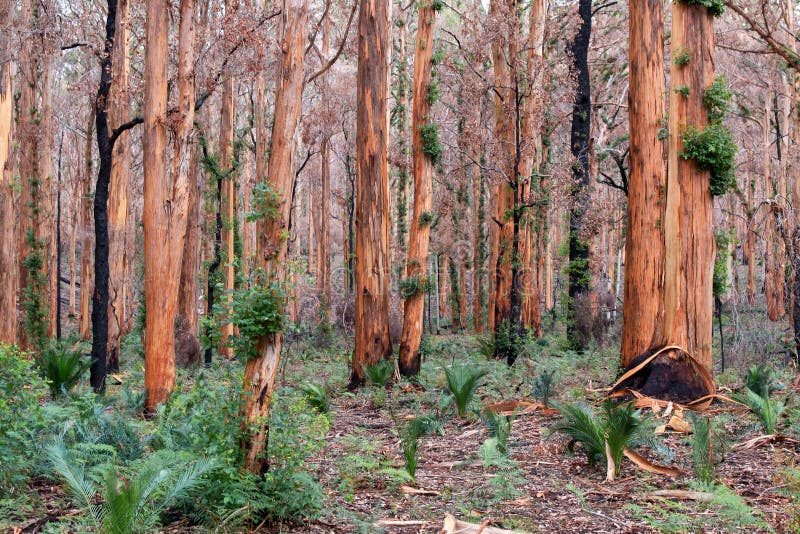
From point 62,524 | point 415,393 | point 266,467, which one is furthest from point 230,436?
point 415,393

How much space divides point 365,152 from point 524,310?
30.8 ft

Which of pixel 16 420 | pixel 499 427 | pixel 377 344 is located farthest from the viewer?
pixel 377 344

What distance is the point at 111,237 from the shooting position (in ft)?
42.9

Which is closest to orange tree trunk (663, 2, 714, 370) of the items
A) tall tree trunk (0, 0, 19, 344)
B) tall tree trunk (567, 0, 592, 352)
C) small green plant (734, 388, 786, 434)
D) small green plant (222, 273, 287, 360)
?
small green plant (734, 388, 786, 434)

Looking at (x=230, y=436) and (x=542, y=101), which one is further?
(x=542, y=101)

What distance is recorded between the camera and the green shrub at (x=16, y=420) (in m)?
4.84

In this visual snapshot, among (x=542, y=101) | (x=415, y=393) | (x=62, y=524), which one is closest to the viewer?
(x=62, y=524)

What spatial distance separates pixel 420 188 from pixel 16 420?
8.90 metres

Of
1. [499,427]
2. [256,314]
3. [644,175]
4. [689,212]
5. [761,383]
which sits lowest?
[499,427]

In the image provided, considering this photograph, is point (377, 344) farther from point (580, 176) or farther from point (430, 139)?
point (580, 176)

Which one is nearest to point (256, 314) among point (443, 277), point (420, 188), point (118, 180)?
point (420, 188)

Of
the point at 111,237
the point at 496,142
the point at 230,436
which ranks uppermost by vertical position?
the point at 496,142

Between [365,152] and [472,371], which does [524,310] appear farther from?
[472,371]

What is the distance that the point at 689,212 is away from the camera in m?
8.30
